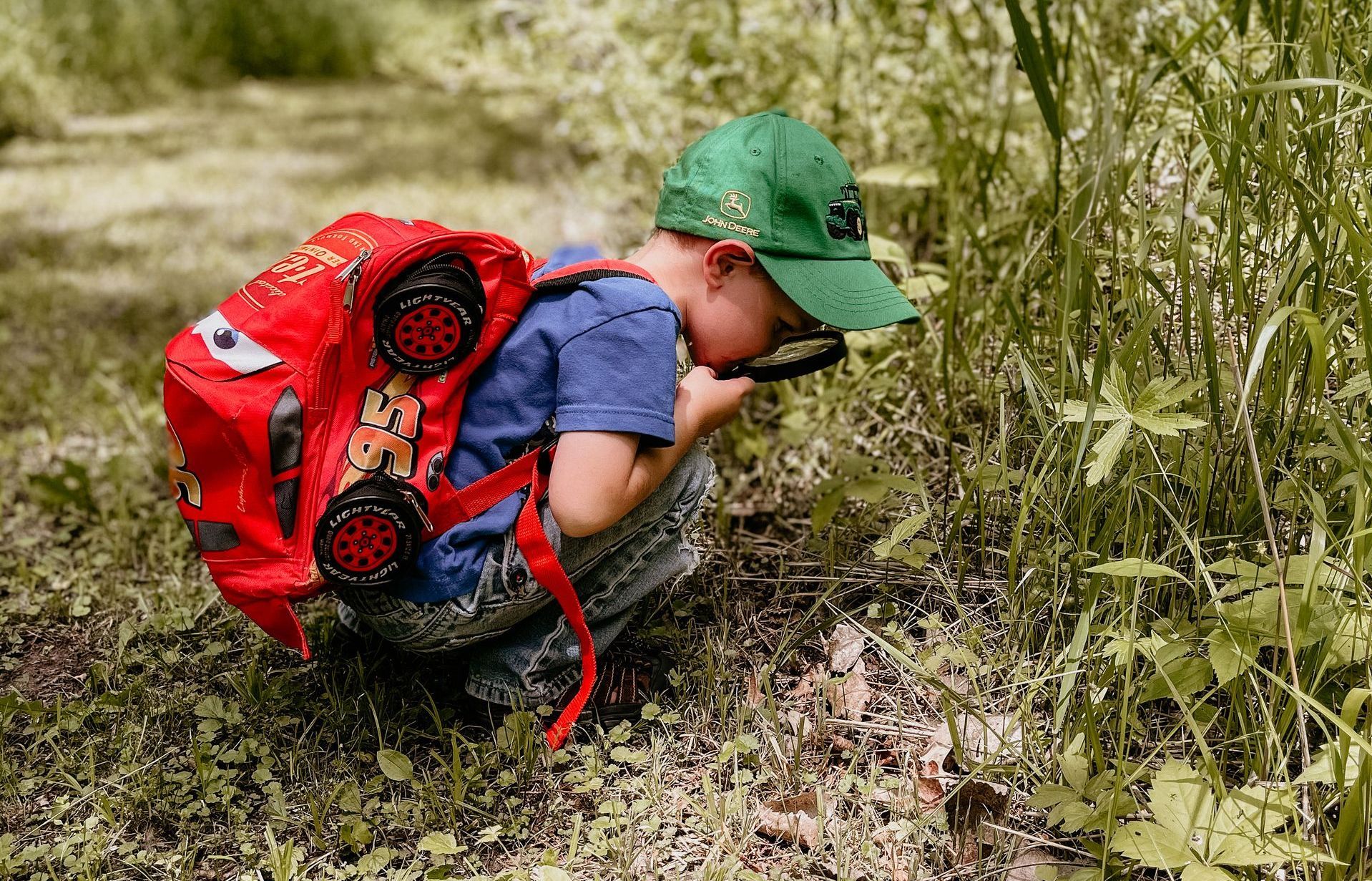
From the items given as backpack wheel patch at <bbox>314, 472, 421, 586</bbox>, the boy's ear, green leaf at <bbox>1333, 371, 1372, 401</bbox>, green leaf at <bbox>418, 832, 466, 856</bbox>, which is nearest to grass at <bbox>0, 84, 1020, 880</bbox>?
green leaf at <bbox>418, 832, 466, 856</bbox>

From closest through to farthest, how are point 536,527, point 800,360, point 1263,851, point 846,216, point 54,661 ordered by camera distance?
point 1263,851
point 536,527
point 846,216
point 800,360
point 54,661

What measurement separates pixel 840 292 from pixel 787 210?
0.15 metres

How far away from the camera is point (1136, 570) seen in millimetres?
1540

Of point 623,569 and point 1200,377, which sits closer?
point 1200,377

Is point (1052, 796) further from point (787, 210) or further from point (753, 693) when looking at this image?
point (787, 210)

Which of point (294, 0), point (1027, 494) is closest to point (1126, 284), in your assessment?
point (1027, 494)

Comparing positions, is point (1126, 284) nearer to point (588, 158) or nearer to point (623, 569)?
point (623, 569)

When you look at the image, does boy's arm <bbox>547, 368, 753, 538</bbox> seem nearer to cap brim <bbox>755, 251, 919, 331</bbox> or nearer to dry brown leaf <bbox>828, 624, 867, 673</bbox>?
cap brim <bbox>755, 251, 919, 331</bbox>

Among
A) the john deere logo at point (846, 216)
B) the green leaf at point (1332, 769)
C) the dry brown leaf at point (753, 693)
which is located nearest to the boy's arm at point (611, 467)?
the john deere logo at point (846, 216)

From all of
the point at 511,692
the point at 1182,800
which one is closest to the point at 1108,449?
the point at 1182,800

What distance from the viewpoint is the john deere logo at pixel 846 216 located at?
5.98 ft

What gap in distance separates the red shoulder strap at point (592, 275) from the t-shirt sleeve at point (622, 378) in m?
0.10

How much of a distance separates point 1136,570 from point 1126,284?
1.96ft

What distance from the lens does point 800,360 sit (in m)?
1.95
